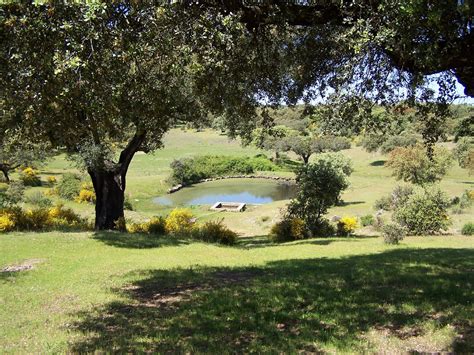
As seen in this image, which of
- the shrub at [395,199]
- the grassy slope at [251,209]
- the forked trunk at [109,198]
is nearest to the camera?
the forked trunk at [109,198]

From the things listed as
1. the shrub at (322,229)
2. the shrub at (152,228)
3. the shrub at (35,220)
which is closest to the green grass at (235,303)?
the shrub at (35,220)

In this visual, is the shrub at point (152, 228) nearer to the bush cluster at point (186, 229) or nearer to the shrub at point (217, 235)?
the bush cluster at point (186, 229)

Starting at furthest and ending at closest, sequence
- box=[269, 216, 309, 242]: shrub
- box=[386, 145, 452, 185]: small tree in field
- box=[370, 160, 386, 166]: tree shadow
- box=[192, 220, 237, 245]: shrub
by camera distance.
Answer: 1. box=[370, 160, 386, 166]: tree shadow
2. box=[386, 145, 452, 185]: small tree in field
3. box=[269, 216, 309, 242]: shrub
4. box=[192, 220, 237, 245]: shrub

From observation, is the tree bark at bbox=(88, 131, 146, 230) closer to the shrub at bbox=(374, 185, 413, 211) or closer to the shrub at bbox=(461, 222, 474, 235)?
the shrub at bbox=(374, 185, 413, 211)

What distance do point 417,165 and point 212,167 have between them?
37.9 metres

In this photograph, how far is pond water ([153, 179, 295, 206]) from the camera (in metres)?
54.2

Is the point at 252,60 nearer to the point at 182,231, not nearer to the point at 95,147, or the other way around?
the point at 95,147

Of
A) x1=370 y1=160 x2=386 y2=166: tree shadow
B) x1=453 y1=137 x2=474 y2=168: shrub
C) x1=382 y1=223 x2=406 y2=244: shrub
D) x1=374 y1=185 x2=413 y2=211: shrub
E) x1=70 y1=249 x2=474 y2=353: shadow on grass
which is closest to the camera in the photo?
x1=70 y1=249 x2=474 y2=353: shadow on grass

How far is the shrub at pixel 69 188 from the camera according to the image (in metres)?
38.5

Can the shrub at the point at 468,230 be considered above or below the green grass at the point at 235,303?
below

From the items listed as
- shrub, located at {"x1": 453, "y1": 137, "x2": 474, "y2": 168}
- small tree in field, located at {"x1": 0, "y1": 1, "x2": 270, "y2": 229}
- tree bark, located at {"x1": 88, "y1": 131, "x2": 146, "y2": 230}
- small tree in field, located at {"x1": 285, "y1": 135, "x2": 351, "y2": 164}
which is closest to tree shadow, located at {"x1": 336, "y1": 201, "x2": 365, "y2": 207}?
shrub, located at {"x1": 453, "y1": 137, "x2": 474, "y2": 168}

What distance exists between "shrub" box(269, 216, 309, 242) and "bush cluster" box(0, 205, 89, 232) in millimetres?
10205

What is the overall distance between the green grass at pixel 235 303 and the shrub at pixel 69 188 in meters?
24.3

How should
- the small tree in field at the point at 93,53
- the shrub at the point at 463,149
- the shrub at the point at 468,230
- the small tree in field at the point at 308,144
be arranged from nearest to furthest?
the small tree in field at the point at 93,53, the shrub at the point at 468,230, the shrub at the point at 463,149, the small tree in field at the point at 308,144
